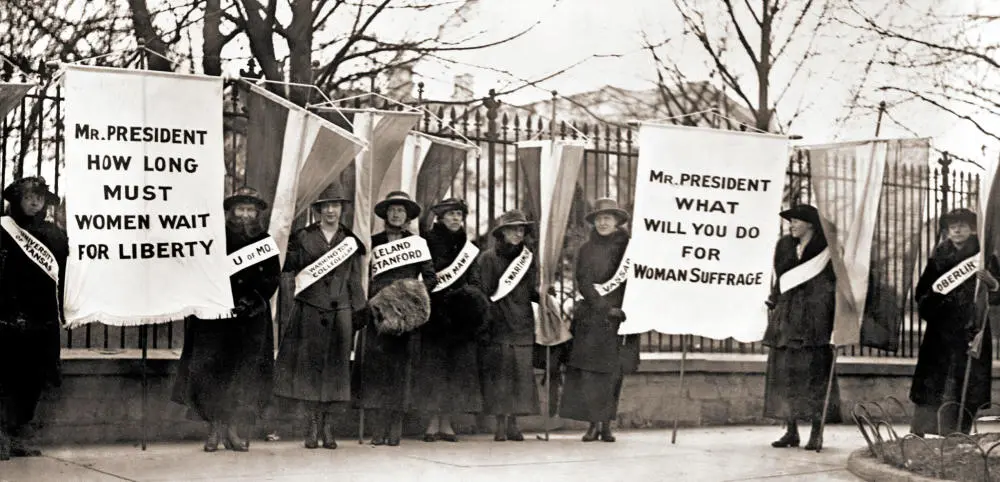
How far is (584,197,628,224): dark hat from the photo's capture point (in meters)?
11.5

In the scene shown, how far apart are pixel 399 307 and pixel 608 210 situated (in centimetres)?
222

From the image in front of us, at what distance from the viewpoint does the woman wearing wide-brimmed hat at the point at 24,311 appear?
29.7 feet

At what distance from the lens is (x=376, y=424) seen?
1079 cm

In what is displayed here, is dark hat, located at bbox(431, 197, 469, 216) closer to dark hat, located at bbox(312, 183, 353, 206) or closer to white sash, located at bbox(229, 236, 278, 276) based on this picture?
dark hat, located at bbox(312, 183, 353, 206)

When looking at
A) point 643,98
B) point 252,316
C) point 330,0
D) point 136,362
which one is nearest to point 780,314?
point 252,316

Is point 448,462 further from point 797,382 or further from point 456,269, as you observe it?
point 797,382

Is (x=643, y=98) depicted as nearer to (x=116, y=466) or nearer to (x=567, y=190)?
(x=567, y=190)

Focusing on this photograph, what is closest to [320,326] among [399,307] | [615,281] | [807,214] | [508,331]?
[399,307]

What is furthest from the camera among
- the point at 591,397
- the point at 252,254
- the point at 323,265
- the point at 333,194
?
the point at 591,397

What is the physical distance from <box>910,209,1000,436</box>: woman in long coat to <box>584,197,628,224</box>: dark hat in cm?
265

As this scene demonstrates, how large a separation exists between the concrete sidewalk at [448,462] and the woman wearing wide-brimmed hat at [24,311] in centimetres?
36

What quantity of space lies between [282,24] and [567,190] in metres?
5.09

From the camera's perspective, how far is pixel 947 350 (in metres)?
11.5

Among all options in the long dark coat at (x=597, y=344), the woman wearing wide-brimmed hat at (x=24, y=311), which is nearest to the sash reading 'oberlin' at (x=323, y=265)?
the woman wearing wide-brimmed hat at (x=24, y=311)
